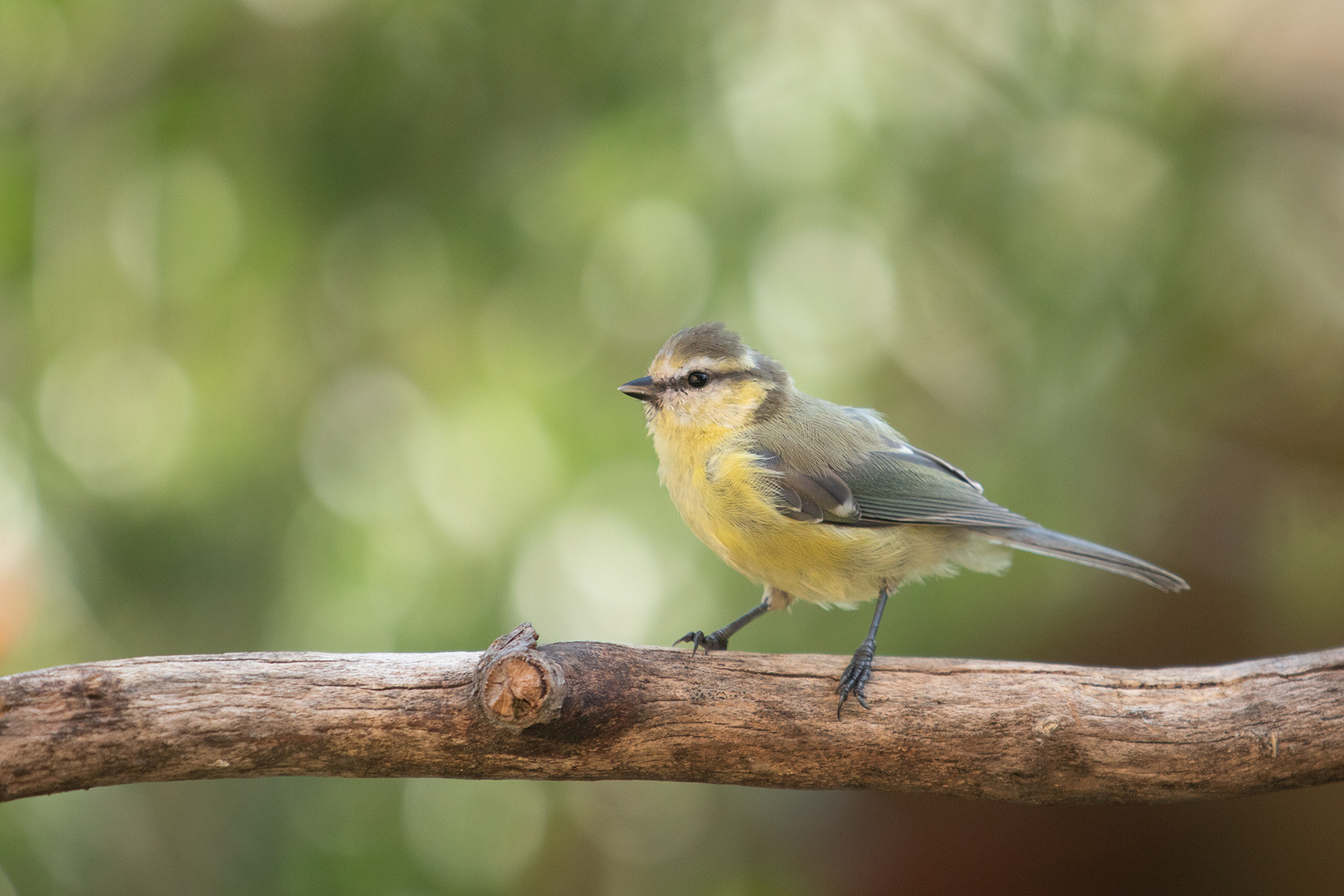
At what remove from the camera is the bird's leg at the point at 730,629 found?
251 cm

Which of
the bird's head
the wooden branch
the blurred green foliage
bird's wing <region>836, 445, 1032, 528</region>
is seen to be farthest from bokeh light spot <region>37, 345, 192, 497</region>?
bird's wing <region>836, 445, 1032, 528</region>

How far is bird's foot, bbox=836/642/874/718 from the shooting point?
215cm

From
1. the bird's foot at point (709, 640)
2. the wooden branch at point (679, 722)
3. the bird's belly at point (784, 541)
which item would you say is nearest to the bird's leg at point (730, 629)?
the bird's foot at point (709, 640)

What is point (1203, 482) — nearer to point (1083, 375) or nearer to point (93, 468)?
point (1083, 375)

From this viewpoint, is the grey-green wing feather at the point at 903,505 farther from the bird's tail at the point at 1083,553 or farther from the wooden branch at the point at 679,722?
the wooden branch at the point at 679,722

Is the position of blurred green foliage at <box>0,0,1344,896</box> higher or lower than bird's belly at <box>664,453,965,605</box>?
higher

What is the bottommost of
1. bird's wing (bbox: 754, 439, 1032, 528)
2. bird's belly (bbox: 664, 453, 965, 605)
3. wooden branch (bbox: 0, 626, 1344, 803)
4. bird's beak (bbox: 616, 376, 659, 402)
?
wooden branch (bbox: 0, 626, 1344, 803)

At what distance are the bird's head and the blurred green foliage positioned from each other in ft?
2.06

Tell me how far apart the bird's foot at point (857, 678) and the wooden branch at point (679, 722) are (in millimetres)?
22

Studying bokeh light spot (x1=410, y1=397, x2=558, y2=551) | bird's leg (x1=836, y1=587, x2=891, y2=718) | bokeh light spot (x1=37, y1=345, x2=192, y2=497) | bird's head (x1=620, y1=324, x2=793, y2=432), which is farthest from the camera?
bokeh light spot (x1=410, y1=397, x2=558, y2=551)

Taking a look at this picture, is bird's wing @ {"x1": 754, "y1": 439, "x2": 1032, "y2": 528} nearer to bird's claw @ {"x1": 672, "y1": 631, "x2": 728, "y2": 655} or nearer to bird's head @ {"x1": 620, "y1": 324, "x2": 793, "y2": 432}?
bird's head @ {"x1": 620, "y1": 324, "x2": 793, "y2": 432}

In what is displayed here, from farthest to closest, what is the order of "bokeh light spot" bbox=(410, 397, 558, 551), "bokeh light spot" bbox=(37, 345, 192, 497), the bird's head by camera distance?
1. "bokeh light spot" bbox=(410, 397, 558, 551)
2. "bokeh light spot" bbox=(37, 345, 192, 497)
3. the bird's head

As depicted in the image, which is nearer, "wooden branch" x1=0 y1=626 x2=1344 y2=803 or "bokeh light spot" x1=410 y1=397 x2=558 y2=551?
"wooden branch" x1=0 y1=626 x2=1344 y2=803

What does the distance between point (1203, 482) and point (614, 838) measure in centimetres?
256
